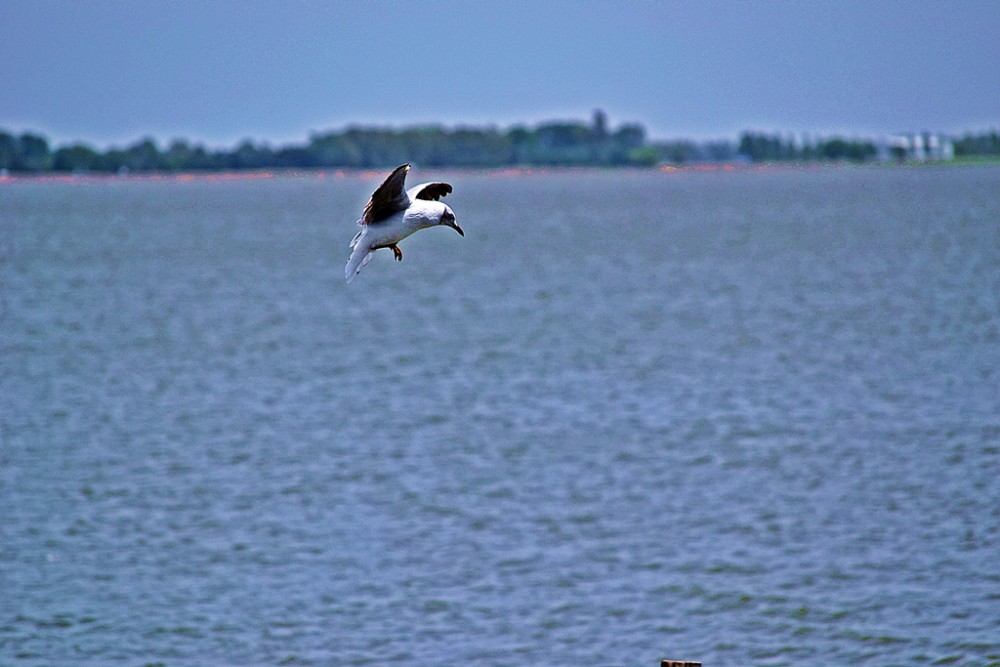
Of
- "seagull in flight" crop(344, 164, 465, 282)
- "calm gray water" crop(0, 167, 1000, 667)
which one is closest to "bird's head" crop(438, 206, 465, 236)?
"seagull in flight" crop(344, 164, 465, 282)

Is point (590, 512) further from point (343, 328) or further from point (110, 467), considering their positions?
point (343, 328)

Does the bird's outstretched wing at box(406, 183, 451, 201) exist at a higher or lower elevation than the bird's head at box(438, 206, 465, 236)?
higher

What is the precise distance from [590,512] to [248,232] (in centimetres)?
10876

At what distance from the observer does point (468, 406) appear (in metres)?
38.4

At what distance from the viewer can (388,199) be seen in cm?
1037

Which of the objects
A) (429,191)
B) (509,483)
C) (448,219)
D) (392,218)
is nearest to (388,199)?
(392,218)

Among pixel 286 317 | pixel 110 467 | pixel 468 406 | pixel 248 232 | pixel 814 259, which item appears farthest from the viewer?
pixel 248 232

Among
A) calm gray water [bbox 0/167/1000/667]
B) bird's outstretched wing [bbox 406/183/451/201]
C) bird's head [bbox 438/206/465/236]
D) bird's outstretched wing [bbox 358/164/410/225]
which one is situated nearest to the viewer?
bird's outstretched wing [bbox 358/164/410/225]

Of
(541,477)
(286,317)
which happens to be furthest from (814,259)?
(541,477)

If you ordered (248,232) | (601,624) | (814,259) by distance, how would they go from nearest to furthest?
(601,624), (814,259), (248,232)

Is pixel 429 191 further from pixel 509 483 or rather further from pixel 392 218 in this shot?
pixel 509 483

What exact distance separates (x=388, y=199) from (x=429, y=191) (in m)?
0.81

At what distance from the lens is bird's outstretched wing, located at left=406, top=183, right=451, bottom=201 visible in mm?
10891

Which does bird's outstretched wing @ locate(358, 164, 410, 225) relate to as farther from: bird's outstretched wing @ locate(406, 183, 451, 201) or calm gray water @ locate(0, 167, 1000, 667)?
calm gray water @ locate(0, 167, 1000, 667)
